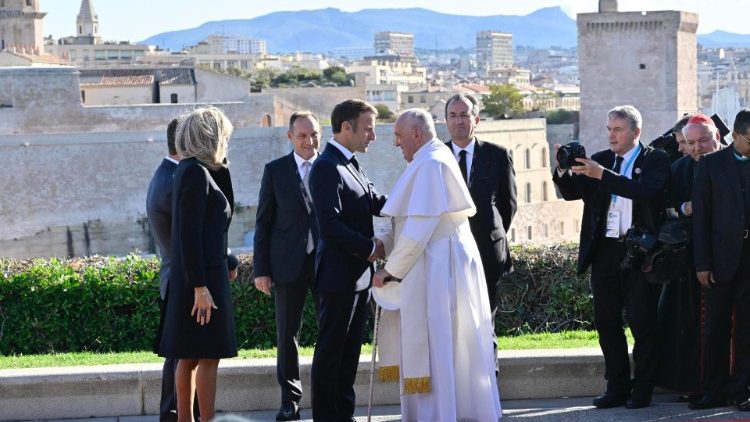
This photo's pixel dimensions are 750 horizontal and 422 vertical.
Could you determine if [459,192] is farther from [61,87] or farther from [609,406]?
[61,87]

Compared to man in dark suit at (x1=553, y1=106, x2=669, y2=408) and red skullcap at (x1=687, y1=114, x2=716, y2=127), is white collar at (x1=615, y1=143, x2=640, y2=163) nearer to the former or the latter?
man in dark suit at (x1=553, y1=106, x2=669, y2=408)

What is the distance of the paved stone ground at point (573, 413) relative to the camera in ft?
20.3

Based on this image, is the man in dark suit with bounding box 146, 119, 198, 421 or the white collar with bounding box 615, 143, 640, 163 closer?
the man in dark suit with bounding box 146, 119, 198, 421

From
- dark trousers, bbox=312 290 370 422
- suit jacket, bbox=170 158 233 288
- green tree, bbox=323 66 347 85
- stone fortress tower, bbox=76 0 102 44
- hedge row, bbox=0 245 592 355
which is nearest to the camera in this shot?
suit jacket, bbox=170 158 233 288

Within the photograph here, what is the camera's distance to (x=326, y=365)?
6.11m

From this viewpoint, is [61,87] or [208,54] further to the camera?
[208,54]

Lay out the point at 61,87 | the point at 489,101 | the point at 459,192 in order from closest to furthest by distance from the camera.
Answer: the point at 459,192, the point at 61,87, the point at 489,101

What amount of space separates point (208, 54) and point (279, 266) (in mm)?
127994

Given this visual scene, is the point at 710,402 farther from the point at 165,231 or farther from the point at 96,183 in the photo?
the point at 96,183

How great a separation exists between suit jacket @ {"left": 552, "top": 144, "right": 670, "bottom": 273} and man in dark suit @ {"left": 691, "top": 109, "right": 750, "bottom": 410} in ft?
0.63

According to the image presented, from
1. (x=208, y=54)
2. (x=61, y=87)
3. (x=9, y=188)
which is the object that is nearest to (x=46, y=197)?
(x=9, y=188)

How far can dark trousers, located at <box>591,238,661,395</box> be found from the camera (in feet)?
21.2

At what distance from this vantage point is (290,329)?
652 centimetres

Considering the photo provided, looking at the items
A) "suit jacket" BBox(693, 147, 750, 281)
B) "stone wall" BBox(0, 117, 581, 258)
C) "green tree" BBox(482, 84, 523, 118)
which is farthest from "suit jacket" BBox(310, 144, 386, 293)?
"green tree" BBox(482, 84, 523, 118)
